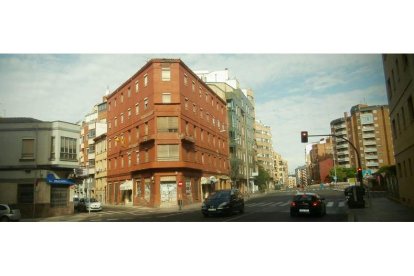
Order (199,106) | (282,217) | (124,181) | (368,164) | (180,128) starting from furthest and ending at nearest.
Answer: (368,164)
(199,106)
(180,128)
(124,181)
(282,217)

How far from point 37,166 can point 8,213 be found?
15.8ft

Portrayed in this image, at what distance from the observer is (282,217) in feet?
64.9

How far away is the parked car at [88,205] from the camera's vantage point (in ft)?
87.5

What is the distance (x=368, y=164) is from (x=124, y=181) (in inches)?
3576

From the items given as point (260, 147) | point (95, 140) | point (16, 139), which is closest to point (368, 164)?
point (260, 147)

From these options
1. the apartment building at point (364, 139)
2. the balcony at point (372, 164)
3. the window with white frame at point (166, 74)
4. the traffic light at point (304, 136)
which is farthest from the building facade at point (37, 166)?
the balcony at point (372, 164)

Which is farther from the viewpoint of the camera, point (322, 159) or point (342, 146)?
point (322, 159)

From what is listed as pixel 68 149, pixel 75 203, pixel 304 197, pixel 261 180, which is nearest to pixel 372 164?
pixel 261 180

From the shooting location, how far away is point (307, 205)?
19.3m

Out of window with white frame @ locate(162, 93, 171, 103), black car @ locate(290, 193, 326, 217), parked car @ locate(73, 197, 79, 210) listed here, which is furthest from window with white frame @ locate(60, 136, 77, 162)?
black car @ locate(290, 193, 326, 217)

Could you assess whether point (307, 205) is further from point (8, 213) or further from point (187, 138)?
point (187, 138)

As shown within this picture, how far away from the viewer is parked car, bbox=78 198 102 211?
1050 inches

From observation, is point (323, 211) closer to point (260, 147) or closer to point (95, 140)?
point (95, 140)

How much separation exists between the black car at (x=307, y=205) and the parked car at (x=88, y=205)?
51.6ft
